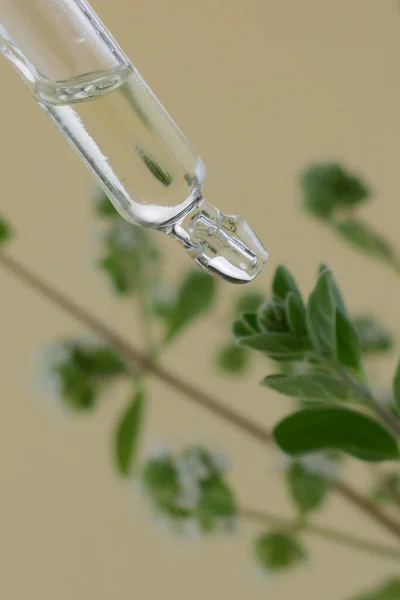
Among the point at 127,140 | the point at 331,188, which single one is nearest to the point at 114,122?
the point at 127,140

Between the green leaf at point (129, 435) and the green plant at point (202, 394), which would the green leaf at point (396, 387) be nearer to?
the green plant at point (202, 394)

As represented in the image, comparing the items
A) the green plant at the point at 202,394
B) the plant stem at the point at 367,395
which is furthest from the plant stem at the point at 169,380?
the plant stem at the point at 367,395

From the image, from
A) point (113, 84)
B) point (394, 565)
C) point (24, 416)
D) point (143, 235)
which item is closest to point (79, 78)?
point (113, 84)

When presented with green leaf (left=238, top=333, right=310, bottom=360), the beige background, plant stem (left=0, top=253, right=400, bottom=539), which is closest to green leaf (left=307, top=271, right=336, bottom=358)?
green leaf (left=238, top=333, right=310, bottom=360)

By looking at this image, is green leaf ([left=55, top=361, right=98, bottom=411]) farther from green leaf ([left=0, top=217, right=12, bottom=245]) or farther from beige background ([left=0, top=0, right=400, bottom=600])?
beige background ([left=0, top=0, right=400, bottom=600])

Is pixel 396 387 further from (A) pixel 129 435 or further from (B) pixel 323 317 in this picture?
(A) pixel 129 435

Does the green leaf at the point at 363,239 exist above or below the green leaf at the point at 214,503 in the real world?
above
